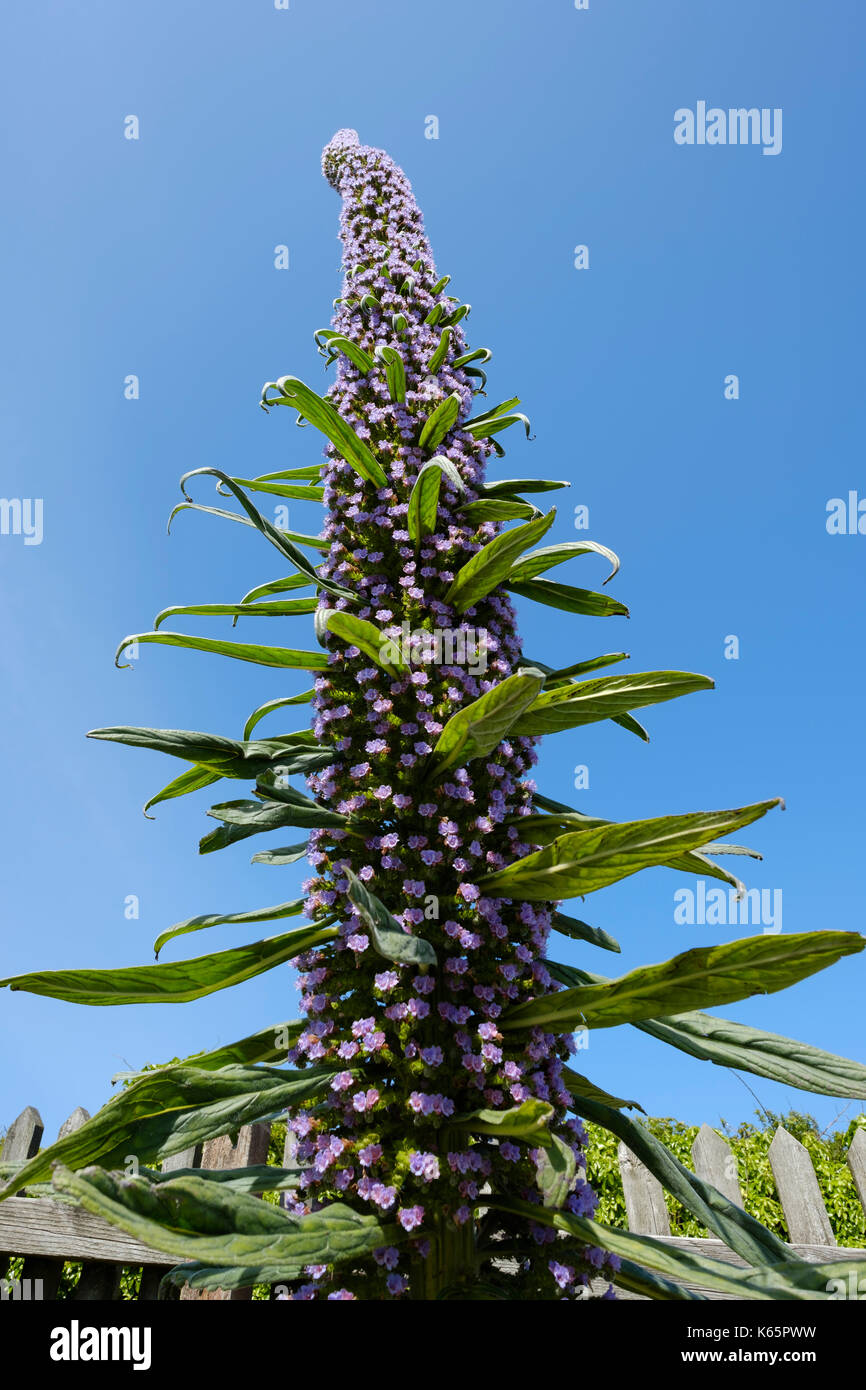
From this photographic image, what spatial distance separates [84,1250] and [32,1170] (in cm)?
156

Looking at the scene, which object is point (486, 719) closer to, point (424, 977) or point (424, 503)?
point (424, 977)

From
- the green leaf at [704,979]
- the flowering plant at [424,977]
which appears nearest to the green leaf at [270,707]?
the flowering plant at [424,977]

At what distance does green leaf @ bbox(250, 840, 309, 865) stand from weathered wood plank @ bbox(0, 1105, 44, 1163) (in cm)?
202

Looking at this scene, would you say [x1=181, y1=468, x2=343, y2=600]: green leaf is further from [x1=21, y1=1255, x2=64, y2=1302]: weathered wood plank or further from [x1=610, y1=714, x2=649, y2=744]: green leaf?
[x1=21, y1=1255, x2=64, y2=1302]: weathered wood plank

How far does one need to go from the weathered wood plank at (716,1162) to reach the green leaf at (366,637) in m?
2.69

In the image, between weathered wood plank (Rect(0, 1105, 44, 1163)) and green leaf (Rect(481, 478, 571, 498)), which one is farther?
weathered wood plank (Rect(0, 1105, 44, 1163))

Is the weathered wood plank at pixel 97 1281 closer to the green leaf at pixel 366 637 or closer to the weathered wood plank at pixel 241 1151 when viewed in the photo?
the weathered wood plank at pixel 241 1151

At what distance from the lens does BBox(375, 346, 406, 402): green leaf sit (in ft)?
7.38

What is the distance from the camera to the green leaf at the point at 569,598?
7.42 ft

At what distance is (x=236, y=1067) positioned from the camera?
5.49 ft

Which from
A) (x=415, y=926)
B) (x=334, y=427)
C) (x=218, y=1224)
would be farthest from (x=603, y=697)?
(x=218, y=1224)

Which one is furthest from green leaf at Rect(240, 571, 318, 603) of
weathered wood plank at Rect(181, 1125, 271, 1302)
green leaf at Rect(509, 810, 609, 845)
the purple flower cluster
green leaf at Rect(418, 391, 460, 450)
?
weathered wood plank at Rect(181, 1125, 271, 1302)

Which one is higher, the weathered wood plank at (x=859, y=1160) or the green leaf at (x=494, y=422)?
the green leaf at (x=494, y=422)

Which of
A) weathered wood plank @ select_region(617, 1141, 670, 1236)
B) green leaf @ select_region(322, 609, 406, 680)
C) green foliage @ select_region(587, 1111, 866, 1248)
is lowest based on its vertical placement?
green foliage @ select_region(587, 1111, 866, 1248)
